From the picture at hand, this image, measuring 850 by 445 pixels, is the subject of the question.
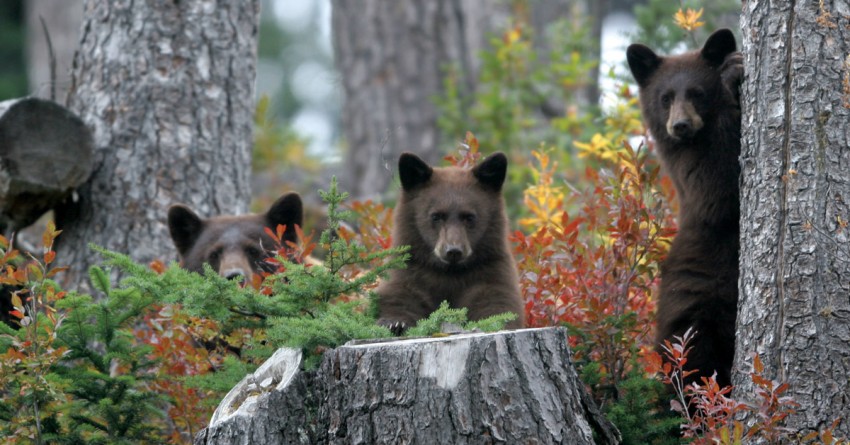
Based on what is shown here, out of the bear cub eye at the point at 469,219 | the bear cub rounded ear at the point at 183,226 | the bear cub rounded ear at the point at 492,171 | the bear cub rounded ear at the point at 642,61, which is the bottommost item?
the bear cub rounded ear at the point at 183,226

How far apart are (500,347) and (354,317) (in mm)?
936

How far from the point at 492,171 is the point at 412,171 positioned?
1.51 ft

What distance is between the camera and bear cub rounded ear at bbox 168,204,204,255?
6727mm

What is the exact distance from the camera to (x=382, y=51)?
543 inches

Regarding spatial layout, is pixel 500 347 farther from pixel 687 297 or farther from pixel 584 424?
pixel 687 297

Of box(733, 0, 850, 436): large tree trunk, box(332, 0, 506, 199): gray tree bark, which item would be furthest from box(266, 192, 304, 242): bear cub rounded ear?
box(332, 0, 506, 199): gray tree bark

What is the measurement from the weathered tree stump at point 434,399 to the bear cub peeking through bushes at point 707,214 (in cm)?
139

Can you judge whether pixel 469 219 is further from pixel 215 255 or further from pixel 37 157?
pixel 37 157

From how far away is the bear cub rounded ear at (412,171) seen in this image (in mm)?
5727

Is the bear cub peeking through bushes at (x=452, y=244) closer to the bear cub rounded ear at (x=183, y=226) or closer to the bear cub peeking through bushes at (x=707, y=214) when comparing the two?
the bear cub peeking through bushes at (x=707, y=214)

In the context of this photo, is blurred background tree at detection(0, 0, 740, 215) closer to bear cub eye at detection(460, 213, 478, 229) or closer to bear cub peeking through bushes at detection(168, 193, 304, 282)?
bear cub peeking through bushes at detection(168, 193, 304, 282)

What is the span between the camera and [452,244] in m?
5.45

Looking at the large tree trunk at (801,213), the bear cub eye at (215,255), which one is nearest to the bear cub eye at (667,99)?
the large tree trunk at (801,213)

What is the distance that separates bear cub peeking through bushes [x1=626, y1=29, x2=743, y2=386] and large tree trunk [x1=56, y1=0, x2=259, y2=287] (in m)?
3.47
